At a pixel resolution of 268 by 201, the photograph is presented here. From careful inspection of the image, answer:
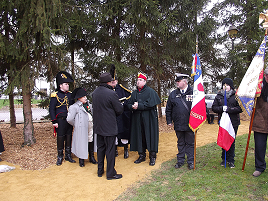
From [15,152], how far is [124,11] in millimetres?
6859

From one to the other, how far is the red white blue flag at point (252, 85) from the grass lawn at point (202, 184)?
1276 millimetres

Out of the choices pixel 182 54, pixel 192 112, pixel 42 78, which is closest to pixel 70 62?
pixel 42 78

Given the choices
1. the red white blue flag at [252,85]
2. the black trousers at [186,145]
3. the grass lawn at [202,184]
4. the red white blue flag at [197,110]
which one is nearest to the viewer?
the grass lawn at [202,184]

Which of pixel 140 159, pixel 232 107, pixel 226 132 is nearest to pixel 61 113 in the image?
pixel 140 159

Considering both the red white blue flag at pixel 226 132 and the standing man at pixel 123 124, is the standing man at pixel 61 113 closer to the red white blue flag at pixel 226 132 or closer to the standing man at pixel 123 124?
the standing man at pixel 123 124

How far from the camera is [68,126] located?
5.31m

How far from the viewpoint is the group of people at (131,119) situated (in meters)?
4.13

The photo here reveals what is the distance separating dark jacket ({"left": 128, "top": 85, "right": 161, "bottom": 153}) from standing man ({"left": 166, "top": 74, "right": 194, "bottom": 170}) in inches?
16.3

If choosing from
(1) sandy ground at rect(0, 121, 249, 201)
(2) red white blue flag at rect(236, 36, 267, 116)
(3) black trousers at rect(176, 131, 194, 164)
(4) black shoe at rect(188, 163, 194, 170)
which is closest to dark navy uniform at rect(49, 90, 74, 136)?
(1) sandy ground at rect(0, 121, 249, 201)

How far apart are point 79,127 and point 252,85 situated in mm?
3841

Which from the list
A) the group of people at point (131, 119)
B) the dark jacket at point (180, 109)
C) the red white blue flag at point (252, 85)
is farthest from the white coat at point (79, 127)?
the red white blue flag at point (252, 85)

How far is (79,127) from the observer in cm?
500

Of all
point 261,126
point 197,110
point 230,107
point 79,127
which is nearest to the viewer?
point 261,126

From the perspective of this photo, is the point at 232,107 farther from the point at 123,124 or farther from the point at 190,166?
the point at 123,124
